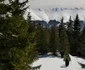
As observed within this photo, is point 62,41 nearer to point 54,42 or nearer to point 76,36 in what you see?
point 54,42

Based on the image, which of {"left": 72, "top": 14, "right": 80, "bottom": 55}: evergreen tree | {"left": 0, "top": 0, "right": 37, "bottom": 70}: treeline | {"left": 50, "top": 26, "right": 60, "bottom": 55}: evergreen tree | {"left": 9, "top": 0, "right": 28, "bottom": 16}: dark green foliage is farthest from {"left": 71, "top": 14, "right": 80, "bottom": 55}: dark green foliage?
{"left": 0, "top": 0, "right": 37, "bottom": 70}: treeline

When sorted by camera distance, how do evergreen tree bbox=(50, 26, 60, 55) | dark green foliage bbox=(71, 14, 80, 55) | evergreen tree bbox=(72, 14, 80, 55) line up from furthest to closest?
evergreen tree bbox=(72, 14, 80, 55), dark green foliage bbox=(71, 14, 80, 55), evergreen tree bbox=(50, 26, 60, 55)

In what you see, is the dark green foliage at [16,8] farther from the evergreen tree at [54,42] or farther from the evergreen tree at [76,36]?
the evergreen tree at [76,36]

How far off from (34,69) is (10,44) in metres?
17.2

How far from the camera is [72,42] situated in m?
74.9

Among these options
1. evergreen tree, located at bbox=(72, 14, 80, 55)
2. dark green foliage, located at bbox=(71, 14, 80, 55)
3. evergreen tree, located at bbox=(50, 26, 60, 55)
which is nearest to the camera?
evergreen tree, located at bbox=(50, 26, 60, 55)

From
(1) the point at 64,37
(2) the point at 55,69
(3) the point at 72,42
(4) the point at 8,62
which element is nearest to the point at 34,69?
(2) the point at 55,69

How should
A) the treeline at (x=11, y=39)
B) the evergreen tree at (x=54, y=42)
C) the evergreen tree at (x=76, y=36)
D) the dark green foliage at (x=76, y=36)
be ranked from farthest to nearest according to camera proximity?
the evergreen tree at (x=76, y=36), the dark green foliage at (x=76, y=36), the evergreen tree at (x=54, y=42), the treeline at (x=11, y=39)

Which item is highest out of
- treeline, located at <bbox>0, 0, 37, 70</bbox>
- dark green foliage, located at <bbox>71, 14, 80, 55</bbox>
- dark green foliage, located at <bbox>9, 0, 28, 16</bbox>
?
dark green foliage, located at <bbox>9, 0, 28, 16</bbox>

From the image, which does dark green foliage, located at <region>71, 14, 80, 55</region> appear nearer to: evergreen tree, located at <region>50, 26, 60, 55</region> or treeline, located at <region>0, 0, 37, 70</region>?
evergreen tree, located at <region>50, 26, 60, 55</region>

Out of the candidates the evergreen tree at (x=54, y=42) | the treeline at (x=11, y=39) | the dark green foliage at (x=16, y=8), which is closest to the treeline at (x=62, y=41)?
the evergreen tree at (x=54, y=42)

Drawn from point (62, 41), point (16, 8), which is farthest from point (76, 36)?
point (16, 8)

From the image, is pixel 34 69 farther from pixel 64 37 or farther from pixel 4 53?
pixel 64 37

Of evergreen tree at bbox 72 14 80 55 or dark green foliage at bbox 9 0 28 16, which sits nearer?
dark green foliage at bbox 9 0 28 16
